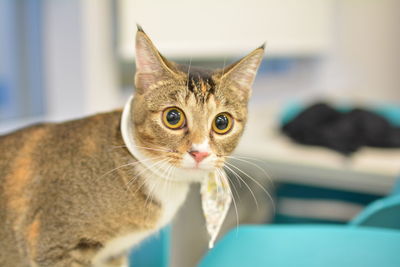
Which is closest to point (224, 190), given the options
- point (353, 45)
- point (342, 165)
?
point (342, 165)

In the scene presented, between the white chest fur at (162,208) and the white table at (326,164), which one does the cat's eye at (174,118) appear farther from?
the white table at (326,164)

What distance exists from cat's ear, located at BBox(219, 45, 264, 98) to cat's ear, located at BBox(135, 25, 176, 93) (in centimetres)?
7

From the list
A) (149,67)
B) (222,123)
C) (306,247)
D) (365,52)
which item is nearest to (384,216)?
(306,247)

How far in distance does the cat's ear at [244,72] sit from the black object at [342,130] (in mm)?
894

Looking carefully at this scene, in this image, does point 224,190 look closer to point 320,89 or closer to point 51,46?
point 51,46

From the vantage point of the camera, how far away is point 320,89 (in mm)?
3012

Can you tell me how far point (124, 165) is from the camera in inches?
23.5

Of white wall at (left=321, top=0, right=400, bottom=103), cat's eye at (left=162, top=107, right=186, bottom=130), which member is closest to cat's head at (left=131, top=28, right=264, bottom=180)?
cat's eye at (left=162, top=107, right=186, bottom=130)

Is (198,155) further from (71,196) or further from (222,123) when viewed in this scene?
(71,196)

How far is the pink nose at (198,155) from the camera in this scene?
572 millimetres

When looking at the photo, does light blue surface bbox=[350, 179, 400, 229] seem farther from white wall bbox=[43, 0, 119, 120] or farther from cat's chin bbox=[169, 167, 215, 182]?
white wall bbox=[43, 0, 119, 120]

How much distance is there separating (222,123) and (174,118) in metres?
0.07

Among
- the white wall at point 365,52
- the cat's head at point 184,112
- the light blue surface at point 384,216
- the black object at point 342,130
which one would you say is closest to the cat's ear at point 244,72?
the cat's head at point 184,112

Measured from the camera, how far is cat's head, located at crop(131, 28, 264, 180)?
577mm
